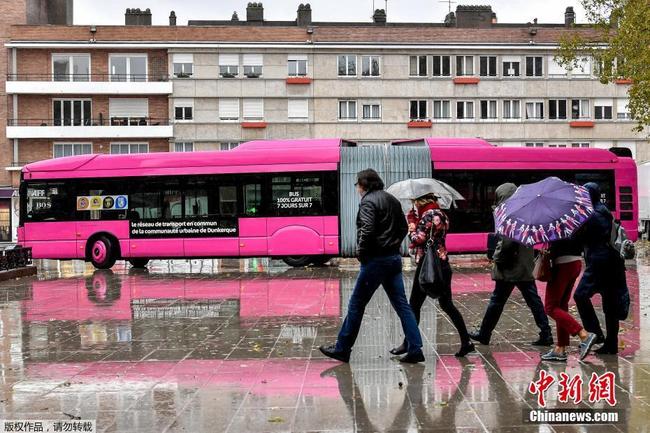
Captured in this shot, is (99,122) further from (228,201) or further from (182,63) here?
(228,201)

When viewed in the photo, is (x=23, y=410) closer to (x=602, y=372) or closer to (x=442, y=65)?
(x=602, y=372)

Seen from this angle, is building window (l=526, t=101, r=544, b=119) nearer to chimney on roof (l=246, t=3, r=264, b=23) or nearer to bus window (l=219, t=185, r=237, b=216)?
chimney on roof (l=246, t=3, r=264, b=23)

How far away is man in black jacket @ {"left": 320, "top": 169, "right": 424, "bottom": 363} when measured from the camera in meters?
8.02

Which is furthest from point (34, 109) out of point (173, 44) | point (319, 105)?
point (319, 105)

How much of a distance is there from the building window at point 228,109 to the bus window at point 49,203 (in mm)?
28602

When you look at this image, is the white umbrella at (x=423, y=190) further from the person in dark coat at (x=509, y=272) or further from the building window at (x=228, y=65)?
the building window at (x=228, y=65)

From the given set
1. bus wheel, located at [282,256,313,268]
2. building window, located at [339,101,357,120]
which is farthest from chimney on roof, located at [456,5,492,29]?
bus wheel, located at [282,256,313,268]

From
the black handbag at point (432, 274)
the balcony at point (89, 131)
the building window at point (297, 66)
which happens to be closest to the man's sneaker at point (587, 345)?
the black handbag at point (432, 274)

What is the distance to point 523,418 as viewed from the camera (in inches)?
235

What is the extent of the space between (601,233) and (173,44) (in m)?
46.9

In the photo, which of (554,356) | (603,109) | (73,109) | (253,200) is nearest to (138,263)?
(253,200)

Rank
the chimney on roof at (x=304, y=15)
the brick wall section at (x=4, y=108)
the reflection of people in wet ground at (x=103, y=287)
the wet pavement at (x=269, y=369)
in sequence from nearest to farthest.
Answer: the wet pavement at (x=269, y=369) → the reflection of people in wet ground at (x=103, y=287) → the brick wall section at (x=4, y=108) → the chimney on roof at (x=304, y=15)

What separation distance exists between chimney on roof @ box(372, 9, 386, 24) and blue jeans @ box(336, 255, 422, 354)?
179ft

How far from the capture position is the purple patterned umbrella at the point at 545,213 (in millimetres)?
7500
